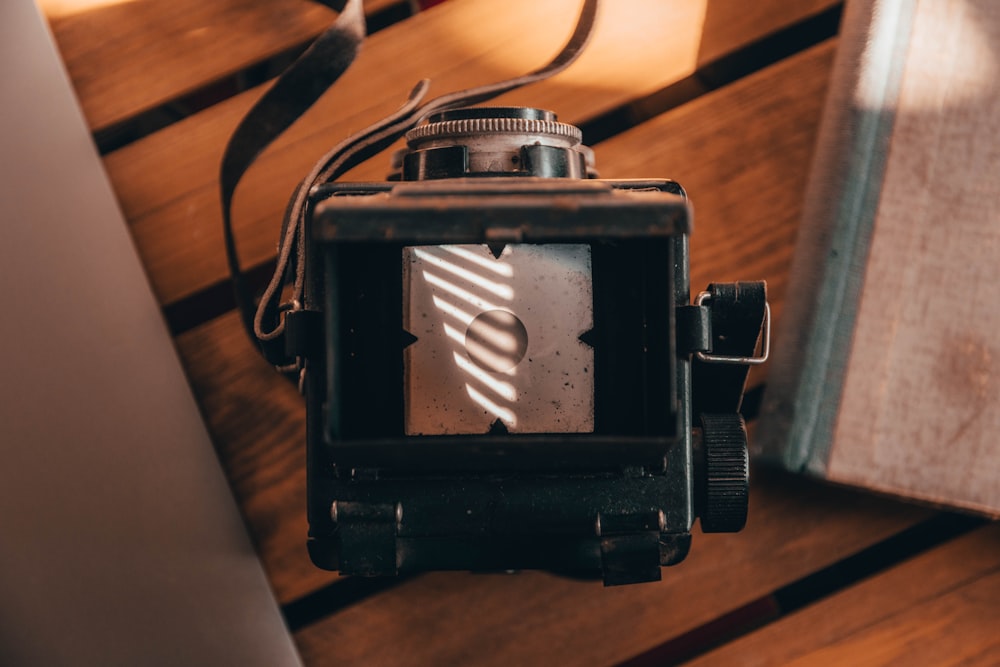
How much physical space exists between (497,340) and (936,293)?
373mm

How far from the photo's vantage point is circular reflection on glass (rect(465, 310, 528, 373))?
456mm

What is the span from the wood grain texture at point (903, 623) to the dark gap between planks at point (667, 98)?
1.43 ft

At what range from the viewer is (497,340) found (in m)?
0.46

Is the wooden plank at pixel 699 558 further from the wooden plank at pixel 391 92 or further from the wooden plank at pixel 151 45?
the wooden plank at pixel 151 45

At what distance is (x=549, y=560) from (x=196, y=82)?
1.57 feet

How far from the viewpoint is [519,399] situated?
458 mm

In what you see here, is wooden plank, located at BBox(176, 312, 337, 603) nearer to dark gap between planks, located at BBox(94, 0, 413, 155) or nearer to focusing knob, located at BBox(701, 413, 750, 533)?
dark gap between planks, located at BBox(94, 0, 413, 155)

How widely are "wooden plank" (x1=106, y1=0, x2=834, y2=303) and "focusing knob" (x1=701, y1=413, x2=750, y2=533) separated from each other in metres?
0.31

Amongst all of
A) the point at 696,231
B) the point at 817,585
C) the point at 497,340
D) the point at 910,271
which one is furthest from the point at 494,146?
the point at 817,585

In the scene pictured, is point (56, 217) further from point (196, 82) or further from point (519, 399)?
point (519, 399)

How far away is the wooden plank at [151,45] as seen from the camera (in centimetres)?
66

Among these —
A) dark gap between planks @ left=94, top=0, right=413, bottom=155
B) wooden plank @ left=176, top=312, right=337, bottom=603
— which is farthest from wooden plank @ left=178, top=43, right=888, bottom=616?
dark gap between planks @ left=94, top=0, right=413, bottom=155

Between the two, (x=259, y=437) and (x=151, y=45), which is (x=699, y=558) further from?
(x=151, y=45)

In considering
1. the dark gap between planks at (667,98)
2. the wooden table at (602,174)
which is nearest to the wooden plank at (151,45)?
the wooden table at (602,174)
